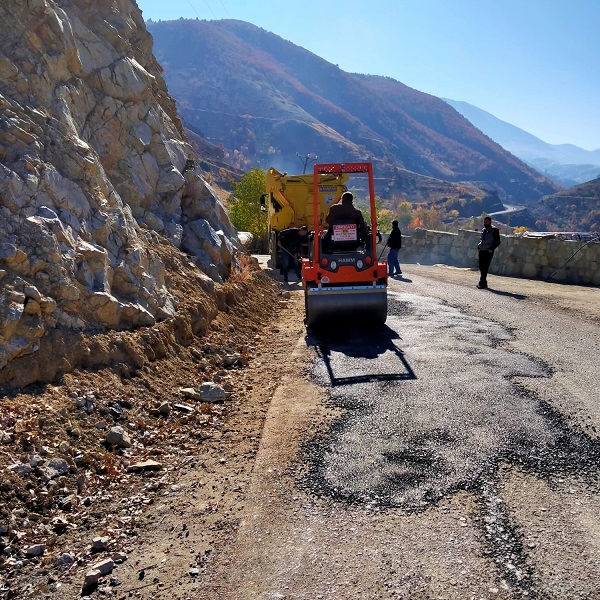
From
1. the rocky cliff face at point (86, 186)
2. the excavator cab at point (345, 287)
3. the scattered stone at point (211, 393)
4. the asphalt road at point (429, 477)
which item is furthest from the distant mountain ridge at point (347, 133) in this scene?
the scattered stone at point (211, 393)

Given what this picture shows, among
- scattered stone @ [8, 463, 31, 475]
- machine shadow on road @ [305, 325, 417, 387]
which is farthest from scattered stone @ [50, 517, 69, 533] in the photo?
machine shadow on road @ [305, 325, 417, 387]

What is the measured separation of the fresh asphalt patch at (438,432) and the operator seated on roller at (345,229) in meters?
2.06

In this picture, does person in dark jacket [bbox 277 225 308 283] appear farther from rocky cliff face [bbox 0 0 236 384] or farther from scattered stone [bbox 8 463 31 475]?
scattered stone [bbox 8 463 31 475]

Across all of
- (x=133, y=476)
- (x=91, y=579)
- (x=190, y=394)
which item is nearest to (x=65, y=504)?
(x=133, y=476)

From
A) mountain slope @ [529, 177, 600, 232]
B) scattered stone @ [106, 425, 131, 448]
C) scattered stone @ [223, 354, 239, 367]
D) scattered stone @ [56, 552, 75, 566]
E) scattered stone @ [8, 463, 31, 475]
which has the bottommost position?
mountain slope @ [529, 177, 600, 232]

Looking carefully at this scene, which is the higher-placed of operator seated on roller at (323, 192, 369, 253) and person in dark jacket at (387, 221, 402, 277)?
operator seated on roller at (323, 192, 369, 253)

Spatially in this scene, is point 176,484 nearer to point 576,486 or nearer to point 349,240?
point 576,486

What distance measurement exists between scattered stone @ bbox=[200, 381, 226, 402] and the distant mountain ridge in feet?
347

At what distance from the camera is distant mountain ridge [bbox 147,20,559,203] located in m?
136

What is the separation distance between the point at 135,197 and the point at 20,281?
4334 mm

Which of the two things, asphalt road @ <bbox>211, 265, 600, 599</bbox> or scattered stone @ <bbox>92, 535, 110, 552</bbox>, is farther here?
scattered stone @ <bbox>92, 535, 110, 552</bbox>

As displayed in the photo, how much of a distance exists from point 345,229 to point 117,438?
19.6ft

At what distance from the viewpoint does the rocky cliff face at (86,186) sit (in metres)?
6.27

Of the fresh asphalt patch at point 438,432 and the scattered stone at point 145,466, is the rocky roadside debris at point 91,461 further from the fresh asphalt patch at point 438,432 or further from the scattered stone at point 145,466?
the fresh asphalt patch at point 438,432
